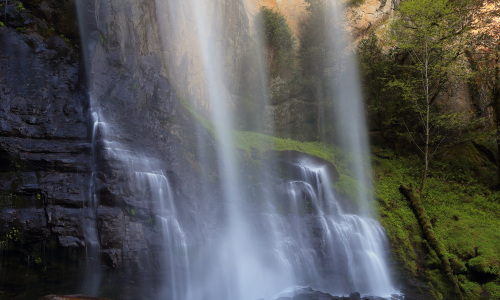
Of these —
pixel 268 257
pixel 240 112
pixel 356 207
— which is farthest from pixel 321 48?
pixel 268 257

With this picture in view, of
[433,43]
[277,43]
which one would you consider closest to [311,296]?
[433,43]

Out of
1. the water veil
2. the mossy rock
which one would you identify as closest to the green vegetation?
the mossy rock

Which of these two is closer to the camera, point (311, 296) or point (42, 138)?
point (42, 138)

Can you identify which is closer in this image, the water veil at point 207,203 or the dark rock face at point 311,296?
the water veil at point 207,203

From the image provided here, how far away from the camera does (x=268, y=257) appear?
10.4 meters

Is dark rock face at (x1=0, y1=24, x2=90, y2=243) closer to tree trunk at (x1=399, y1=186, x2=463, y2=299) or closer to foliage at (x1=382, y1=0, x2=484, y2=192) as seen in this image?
tree trunk at (x1=399, y1=186, x2=463, y2=299)

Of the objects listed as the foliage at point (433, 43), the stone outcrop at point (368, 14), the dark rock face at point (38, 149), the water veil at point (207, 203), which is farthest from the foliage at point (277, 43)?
the dark rock face at point (38, 149)

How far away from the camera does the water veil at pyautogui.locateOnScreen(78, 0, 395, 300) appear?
343 inches

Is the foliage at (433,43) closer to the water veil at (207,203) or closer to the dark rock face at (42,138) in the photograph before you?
the water veil at (207,203)

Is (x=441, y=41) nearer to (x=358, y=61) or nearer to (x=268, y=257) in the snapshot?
(x=358, y=61)

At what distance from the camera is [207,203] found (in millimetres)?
10516

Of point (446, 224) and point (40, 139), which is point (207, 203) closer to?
point (40, 139)

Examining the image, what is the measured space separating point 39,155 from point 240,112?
451 inches

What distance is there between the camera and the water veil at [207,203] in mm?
8703
